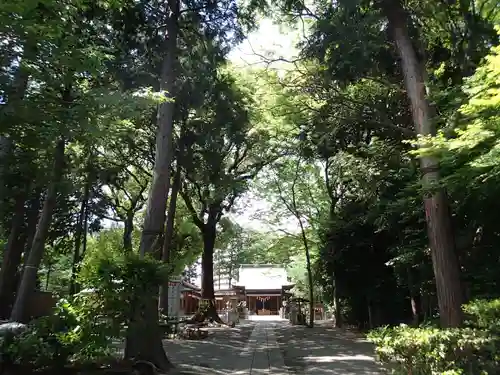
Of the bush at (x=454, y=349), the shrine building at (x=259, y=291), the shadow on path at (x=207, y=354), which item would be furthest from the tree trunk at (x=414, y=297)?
the shrine building at (x=259, y=291)

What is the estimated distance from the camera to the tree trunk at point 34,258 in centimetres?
1044

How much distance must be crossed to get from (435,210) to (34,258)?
30.8 feet

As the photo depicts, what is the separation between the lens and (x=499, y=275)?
9828mm

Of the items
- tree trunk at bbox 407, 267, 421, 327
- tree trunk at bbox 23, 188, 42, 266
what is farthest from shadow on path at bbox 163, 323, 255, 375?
tree trunk at bbox 23, 188, 42, 266

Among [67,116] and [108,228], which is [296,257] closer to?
[108,228]

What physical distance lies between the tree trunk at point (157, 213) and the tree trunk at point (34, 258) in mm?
2691

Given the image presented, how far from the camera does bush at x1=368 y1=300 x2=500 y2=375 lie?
16.8ft

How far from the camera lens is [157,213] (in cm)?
1014

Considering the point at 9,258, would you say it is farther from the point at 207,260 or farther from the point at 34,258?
the point at 207,260

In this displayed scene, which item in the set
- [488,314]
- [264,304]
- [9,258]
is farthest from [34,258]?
[264,304]

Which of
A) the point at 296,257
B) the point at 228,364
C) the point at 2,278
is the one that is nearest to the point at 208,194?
the point at 2,278

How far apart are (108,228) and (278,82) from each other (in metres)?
20.2

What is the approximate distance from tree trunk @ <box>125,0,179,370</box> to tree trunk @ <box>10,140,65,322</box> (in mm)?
2691

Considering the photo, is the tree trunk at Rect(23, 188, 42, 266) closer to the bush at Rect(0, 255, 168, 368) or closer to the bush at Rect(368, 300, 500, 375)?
the bush at Rect(0, 255, 168, 368)
